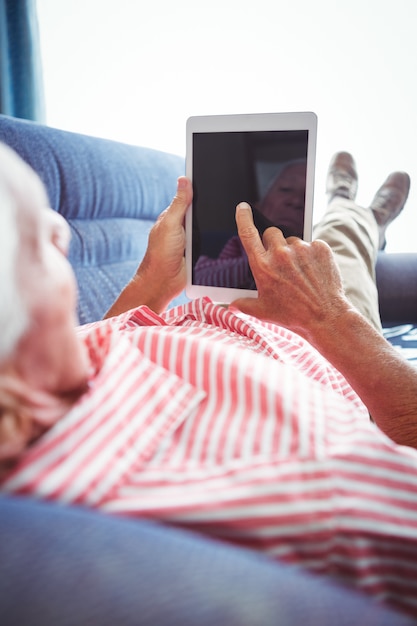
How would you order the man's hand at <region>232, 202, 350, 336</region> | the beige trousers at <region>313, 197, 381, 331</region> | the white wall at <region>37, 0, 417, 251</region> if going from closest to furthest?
the man's hand at <region>232, 202, 350, 336</region>, the beige trousers at <region>313, 197, 381, 331</region>, the white wall at <region>37, 0, 417, 251</region>

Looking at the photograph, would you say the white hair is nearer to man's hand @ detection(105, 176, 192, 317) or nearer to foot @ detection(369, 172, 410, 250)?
man's hand @ detection(105, 176, 192, 317)

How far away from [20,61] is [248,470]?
6.13ft

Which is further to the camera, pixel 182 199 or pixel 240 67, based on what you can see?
pixel 240 67

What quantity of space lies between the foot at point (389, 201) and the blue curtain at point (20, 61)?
127 centimetres

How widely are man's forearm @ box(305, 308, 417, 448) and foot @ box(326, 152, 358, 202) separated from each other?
1.00 meters

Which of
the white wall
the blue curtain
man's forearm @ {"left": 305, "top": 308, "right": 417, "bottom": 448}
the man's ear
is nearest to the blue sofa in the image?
the man's ear

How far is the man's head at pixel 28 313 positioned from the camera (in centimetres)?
32

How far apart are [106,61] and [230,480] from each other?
2.21 m

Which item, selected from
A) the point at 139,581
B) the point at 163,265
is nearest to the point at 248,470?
the point at 139,581

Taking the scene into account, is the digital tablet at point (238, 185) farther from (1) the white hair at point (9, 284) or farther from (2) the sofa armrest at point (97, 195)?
(1) the white hair at point (9, 284)

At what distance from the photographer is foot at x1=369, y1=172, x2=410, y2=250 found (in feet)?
5.41

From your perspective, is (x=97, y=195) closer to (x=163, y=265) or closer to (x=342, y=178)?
(x=163, y=265)

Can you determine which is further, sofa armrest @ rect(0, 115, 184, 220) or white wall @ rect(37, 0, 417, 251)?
white wall @ rect(37, 0, 417, 251)

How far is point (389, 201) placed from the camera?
1.67m
